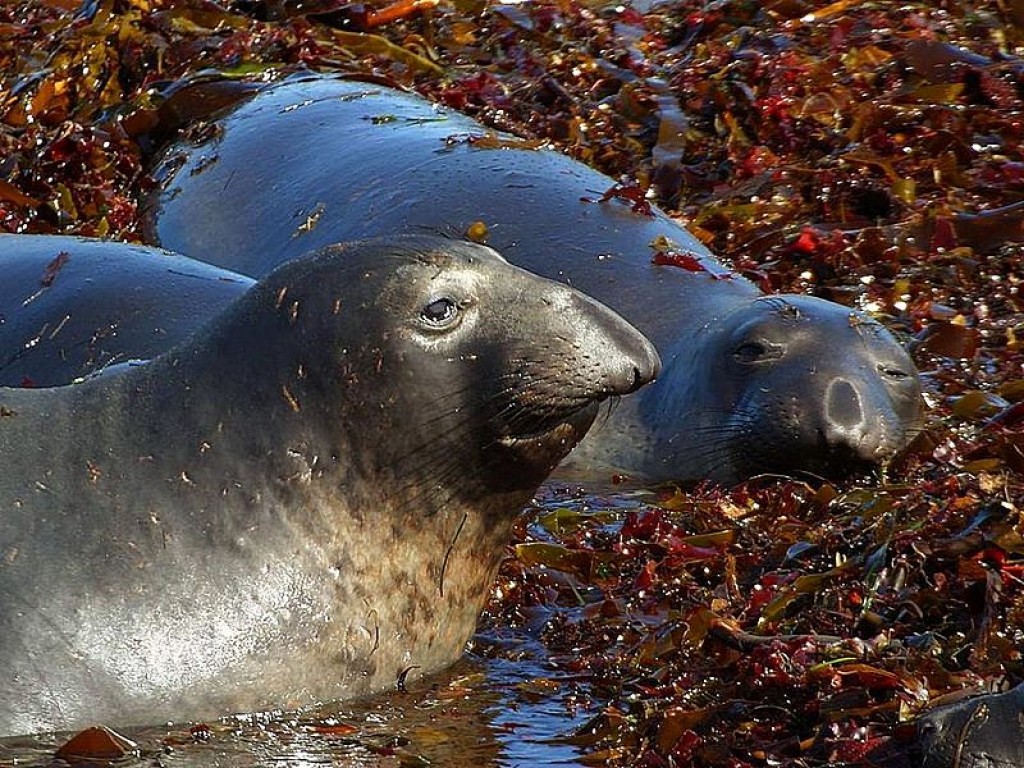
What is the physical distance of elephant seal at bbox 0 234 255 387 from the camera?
718 cm

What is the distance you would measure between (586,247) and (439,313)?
3.32 meters

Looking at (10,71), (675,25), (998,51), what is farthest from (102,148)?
(998,51)

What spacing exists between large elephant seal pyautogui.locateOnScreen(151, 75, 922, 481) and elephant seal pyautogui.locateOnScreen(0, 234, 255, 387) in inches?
51.7

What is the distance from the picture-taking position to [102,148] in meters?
10.5

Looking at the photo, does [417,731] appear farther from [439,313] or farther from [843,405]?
[843,405]

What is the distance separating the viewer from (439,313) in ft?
18.1

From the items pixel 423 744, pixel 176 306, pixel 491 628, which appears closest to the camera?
pixel 423 744

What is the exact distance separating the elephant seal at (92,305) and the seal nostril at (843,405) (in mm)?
→ 2017

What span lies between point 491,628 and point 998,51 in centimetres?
596

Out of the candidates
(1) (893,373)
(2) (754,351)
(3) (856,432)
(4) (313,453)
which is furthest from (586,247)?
(4) (313,453)

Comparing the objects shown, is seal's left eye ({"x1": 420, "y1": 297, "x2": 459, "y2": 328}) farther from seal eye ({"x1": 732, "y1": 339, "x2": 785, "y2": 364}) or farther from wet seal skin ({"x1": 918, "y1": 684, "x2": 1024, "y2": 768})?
seal eye ({"x1": 732, "y1": 339, "x2": 785, "y2": 364})

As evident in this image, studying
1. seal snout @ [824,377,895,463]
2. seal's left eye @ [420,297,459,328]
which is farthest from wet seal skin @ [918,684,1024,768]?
seal snout @ [824,377,895,463]

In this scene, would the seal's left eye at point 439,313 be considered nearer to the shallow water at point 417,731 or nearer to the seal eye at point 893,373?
the shallow water at point 417,731

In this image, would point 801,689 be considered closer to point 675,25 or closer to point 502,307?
point 502,307
